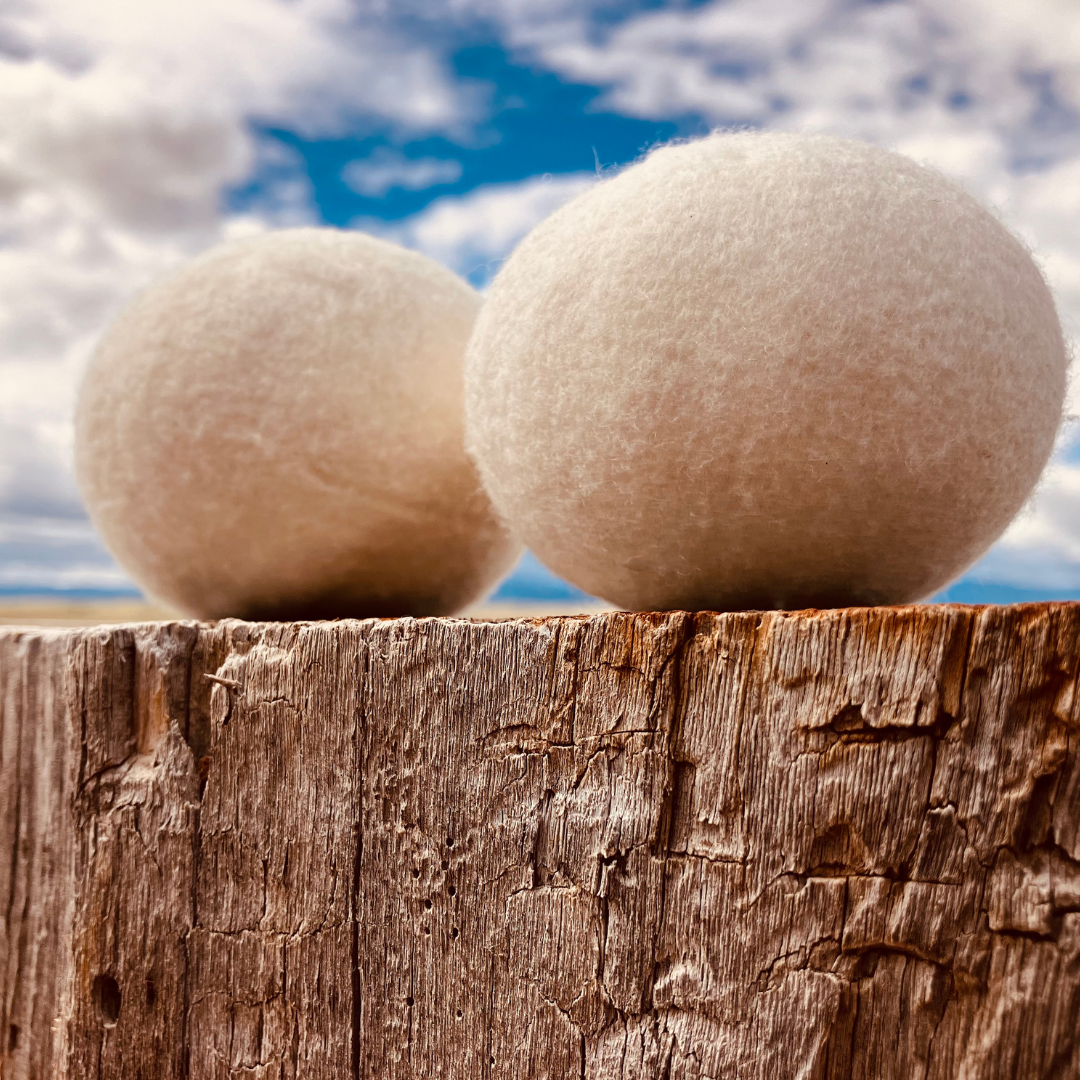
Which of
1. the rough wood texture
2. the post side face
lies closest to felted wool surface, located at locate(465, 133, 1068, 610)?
the rough wood texture

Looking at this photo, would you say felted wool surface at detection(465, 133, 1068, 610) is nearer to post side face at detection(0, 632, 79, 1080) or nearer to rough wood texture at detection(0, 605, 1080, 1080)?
rough wood texture at detection(0, 605, 1080, 1080)

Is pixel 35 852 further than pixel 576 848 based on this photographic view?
Yes

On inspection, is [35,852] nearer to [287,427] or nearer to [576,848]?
[287,427]

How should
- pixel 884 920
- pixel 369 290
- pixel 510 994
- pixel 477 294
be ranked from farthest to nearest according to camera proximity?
pixel 477 294, pixel 369 290, pixel 510 994, pixel 884 920

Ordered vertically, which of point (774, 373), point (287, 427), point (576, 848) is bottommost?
point (576, 848)

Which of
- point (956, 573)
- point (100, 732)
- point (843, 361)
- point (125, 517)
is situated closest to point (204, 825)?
point (100, 732)

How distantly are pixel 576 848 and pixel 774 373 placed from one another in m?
0.53

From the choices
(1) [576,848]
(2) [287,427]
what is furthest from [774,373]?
(2) [287,427]

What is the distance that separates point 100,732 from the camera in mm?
1232

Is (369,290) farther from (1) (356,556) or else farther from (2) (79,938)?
(2) (79,938)

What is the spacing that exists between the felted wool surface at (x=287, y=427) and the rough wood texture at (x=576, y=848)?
0.91 feet

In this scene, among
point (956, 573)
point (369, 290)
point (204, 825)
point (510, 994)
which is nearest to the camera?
point (510, 994)

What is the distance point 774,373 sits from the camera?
0.99 m

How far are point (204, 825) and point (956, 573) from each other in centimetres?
103
